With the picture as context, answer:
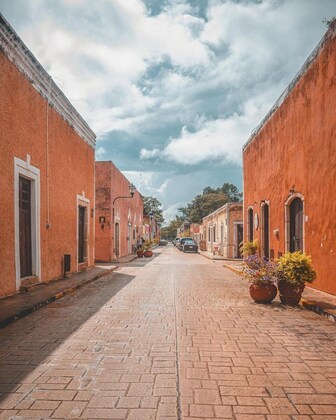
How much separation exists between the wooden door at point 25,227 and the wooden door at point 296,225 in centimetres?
788

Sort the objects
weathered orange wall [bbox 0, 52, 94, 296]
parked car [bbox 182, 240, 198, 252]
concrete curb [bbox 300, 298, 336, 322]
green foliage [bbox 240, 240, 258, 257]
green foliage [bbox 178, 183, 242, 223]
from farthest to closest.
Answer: green foliage [bbox 178, 183, 242, 223]
parked car [bbox 182, 240, 198, 252]
green foliage [bbox 240, 240, 258, 257]
weathered orange wall [bbox 0, 52, 94, 296]
concrete curb [bbox 300, 298, 336, 322]

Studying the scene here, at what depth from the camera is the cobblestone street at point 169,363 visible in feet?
9.68

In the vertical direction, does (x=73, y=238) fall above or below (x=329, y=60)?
below

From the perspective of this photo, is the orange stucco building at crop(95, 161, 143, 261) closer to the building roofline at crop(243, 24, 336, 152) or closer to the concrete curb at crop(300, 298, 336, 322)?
the building roofline at crop(243, 24, 336, 152)

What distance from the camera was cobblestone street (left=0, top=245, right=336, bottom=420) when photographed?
295cm

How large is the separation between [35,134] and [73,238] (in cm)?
478

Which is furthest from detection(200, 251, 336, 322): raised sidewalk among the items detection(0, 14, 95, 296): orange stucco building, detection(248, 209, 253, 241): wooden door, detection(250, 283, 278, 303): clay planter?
detection(248, 209, 253, 241): wooden door

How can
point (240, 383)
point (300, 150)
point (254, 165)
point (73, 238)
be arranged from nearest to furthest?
point (240, 383)
point (300, 150)
point (73, 238)
point (254, 165)

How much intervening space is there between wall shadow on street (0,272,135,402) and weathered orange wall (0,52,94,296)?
1614mm

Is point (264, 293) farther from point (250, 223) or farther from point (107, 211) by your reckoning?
point (107, 211)

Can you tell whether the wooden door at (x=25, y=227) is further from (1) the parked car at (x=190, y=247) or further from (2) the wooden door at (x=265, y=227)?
(1) the parked car at (x=190, y=247)

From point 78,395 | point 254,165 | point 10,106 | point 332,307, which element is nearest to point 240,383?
point 78,395

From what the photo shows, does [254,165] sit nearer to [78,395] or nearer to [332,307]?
[332,307]

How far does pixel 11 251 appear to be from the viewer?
8.02 metres
